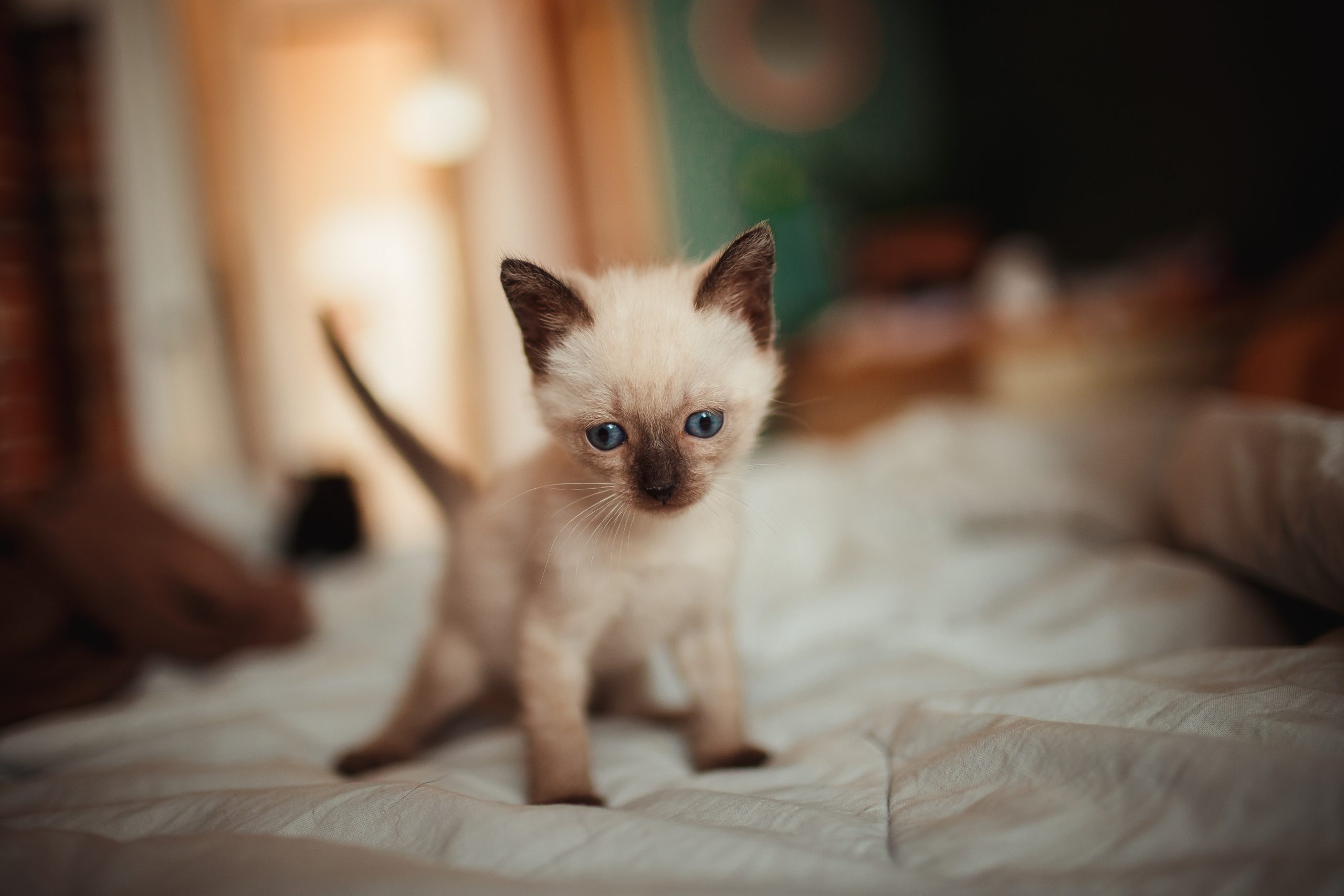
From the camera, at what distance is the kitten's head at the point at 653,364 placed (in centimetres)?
87

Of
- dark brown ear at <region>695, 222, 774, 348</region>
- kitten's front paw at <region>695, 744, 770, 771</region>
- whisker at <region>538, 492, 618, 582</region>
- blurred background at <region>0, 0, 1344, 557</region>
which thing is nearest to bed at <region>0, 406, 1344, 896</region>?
kitten's front paw at <region>695, 744, 770, 771</region>

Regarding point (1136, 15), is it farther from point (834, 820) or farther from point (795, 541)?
point (834, 820)

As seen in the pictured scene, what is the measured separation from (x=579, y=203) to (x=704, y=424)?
159 inches

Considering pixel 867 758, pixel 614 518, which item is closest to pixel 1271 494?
pixel 867 758

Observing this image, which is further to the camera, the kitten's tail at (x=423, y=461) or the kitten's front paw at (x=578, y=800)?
the kitten's tail at (x=423, y=461)

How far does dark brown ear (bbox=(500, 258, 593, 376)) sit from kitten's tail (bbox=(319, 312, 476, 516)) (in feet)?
0.99

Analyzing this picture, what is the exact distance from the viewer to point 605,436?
2.96ft

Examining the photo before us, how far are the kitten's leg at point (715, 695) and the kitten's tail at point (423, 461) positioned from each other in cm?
44

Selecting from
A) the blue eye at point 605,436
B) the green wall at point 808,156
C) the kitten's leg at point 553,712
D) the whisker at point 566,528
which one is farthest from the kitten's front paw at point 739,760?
the green wall at point 808,156

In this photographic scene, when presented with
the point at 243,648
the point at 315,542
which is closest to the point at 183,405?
the point at 315,542

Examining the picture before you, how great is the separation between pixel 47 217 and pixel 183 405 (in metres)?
0.93

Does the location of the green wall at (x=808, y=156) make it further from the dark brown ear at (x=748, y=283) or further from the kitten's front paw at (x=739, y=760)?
the kitten's front paw at (x=739, y=760)

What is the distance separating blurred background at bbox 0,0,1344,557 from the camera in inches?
101

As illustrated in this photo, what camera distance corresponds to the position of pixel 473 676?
1.08 metres
